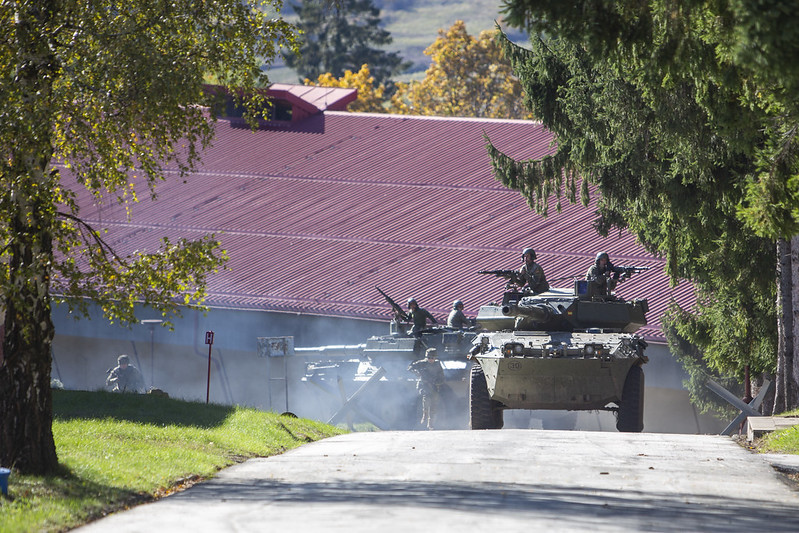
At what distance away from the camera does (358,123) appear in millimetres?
41375

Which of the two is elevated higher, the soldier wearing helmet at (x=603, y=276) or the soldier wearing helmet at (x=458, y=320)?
the soldier wearing helmet at (x=603, y=276)

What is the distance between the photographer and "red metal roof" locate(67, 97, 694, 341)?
3253 cm

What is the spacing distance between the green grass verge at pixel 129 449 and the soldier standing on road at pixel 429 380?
193 inches

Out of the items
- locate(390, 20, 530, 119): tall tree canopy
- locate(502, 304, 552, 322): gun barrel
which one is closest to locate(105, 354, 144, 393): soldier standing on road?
locate(502, 304, 552, 322): gun barrel

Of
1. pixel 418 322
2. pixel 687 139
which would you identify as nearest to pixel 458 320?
pixel 418 322

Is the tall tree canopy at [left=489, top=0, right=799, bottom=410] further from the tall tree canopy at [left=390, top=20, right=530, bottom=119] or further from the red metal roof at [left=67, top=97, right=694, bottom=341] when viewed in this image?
the tall tree canopy at [left=390, top=20, right=530, bottom=119]

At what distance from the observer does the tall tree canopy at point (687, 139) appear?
34.8 feet

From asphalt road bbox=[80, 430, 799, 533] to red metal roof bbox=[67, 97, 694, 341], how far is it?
15.9m

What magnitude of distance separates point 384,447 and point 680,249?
27.5 ft

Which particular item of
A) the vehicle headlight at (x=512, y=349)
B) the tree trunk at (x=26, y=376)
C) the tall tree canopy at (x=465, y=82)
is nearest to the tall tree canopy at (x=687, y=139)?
the vehicle headlight at (x=512, y=349)

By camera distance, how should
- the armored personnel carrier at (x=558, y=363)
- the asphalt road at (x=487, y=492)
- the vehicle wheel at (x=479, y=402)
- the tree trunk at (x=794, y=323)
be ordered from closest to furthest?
1. the asphalt road at (x=487, y=492)
2. the armored personnel carrier at (x=558, y=363)
3. the vehicle wheel at (x=479, y=402)
4. the tree trunk at (x=794, y=323)

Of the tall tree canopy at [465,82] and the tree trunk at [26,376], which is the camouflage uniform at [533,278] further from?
the tall tree canopy at [465,82]

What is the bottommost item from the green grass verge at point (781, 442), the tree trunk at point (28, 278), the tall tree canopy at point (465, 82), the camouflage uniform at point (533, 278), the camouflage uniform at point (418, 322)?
the camouflage uniform at point (418, 322)

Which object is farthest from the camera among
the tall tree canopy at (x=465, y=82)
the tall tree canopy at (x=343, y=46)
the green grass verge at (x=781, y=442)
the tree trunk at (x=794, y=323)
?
the tall tree canopy at (x=343, y=46)
